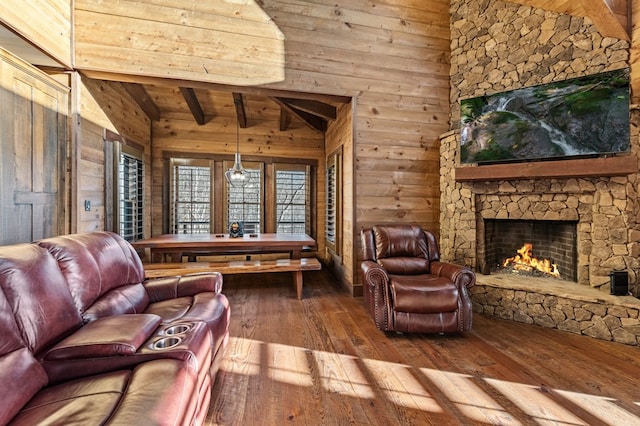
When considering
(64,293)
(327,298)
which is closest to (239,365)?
(64,293)

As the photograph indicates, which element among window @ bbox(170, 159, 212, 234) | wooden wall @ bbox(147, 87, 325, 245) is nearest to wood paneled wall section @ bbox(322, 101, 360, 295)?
wooden wall @ bbox(147, 87, 325, 245)

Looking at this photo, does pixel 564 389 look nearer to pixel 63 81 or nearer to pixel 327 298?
pixel 327 298

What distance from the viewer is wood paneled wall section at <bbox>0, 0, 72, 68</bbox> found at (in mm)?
2318

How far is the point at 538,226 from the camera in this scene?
3.57 metres

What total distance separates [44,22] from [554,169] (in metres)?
5.36

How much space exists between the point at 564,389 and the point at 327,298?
2.46 m

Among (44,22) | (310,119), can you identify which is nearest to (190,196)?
(310,119)

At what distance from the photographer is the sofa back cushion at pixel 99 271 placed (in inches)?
63.2

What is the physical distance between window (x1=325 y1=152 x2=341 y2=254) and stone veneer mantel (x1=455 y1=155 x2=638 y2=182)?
5.97ft

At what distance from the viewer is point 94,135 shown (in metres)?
3.47

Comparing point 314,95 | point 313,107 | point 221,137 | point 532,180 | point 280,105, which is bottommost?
point 532,180

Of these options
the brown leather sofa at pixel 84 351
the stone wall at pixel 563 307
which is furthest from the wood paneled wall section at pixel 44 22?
the stone wall at pixel 563 307

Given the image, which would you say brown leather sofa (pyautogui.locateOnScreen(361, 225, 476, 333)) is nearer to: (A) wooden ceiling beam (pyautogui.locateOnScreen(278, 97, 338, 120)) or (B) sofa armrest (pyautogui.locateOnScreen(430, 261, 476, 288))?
(B) sofa armrest (pyautogui.locateOnScreen(430, 261, 476, 288))

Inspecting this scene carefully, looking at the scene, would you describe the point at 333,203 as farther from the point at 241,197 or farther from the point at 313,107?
the point at 241,197
